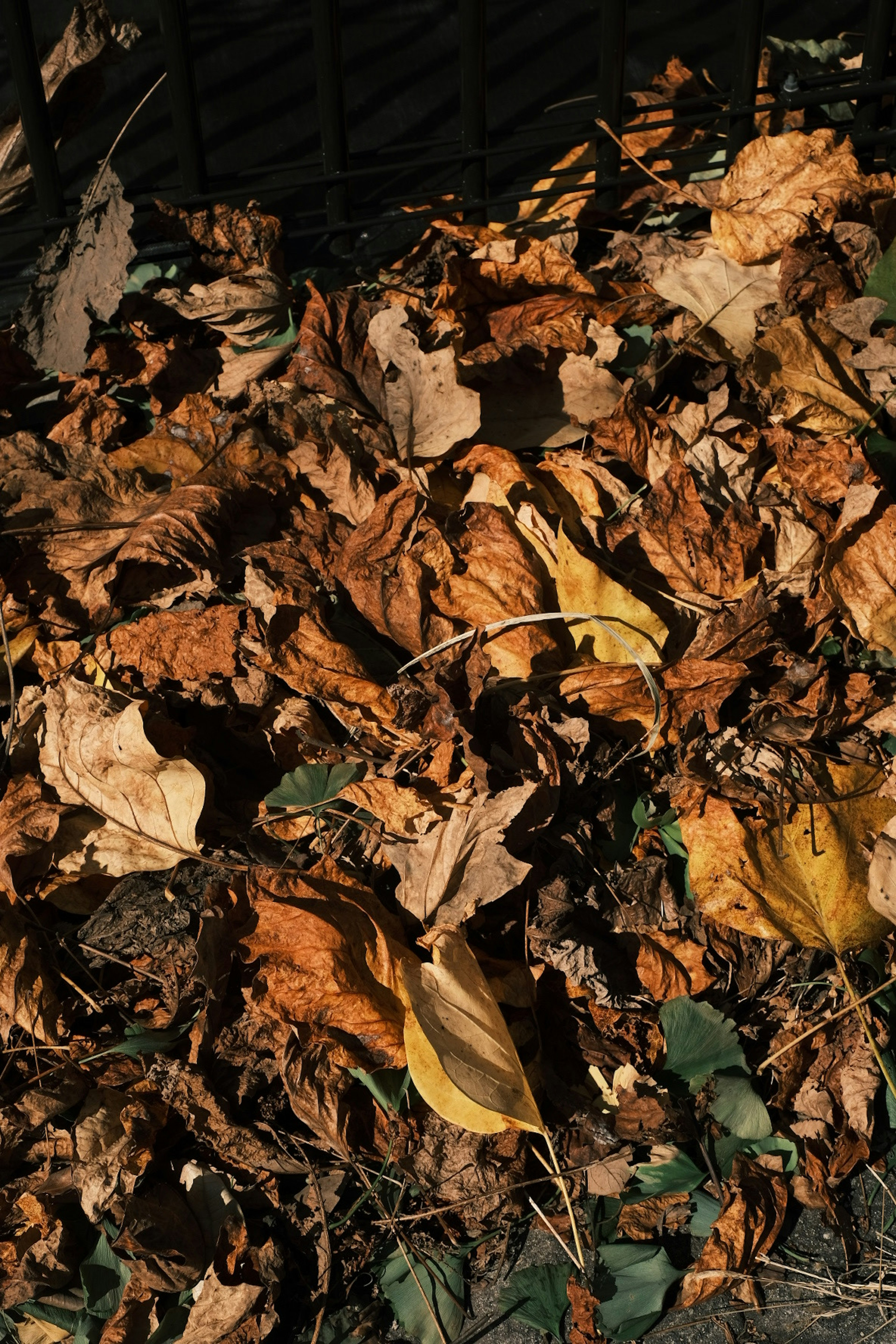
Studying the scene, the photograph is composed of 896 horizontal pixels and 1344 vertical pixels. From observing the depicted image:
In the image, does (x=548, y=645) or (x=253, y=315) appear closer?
(x=548, y=645)

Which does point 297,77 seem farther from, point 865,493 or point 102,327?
point 865,493

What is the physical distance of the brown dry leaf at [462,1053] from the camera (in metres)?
1.32

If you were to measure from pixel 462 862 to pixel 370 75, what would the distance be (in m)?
1.96

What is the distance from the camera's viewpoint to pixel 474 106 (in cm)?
211

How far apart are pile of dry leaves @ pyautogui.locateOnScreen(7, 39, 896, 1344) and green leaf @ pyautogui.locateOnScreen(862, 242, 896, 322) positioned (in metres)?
0.06

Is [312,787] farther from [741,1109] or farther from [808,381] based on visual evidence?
[808,381]

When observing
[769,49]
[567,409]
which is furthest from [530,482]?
[769,49]

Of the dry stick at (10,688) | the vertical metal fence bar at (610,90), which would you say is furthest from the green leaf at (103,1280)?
the vertical metal fence bar at (610,90)

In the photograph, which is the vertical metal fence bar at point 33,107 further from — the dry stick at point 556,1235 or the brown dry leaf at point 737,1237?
the brown dry leaf at point 737,1237

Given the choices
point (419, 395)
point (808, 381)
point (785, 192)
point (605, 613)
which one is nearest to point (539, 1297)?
point (605, 613)

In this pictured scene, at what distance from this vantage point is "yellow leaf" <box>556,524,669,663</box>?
1614mm

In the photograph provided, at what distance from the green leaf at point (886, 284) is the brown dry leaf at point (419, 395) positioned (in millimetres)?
772

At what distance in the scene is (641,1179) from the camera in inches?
55.1

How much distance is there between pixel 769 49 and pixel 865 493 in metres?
1.48
